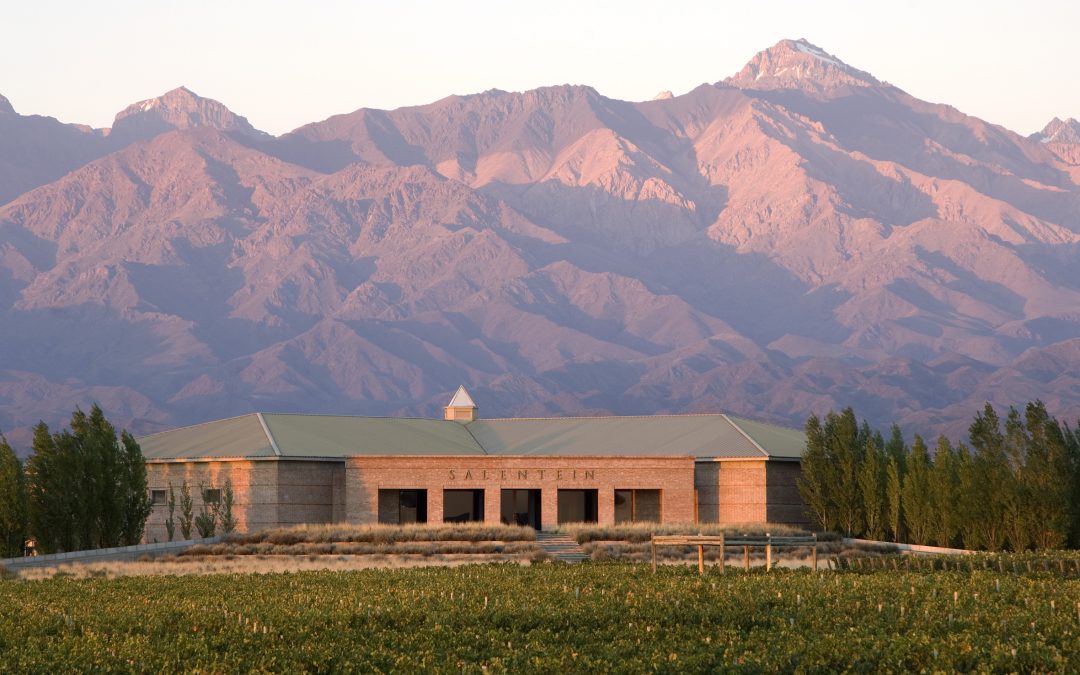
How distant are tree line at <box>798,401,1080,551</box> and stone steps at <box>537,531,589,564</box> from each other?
12311 mm

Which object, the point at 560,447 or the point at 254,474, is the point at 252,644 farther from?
the point at 560,447

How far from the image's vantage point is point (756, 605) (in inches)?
1237

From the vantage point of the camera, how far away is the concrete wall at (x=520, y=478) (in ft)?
233

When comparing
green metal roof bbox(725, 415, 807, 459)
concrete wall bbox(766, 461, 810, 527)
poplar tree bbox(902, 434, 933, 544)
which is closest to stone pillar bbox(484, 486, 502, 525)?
concrete wall bbox(766, 461, 810, 527)

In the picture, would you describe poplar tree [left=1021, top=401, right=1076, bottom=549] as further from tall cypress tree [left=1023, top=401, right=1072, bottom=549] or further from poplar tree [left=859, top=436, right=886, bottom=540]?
poplar tree [left=859, top=436, right=886, bottom=540]

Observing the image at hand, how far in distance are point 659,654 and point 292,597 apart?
1153cm

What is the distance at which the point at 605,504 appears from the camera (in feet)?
234

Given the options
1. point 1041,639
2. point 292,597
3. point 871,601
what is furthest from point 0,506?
point 1041,639

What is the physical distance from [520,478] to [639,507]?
6.55 metres

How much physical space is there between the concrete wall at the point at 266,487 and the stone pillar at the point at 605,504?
12.4 meters

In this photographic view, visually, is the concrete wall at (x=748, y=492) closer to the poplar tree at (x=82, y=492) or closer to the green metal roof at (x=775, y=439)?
the green metal roof at (x=775, y=439)

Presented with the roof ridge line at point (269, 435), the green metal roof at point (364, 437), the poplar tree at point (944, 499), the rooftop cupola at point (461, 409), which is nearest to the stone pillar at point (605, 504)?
the green metal roof at point (364, 437)

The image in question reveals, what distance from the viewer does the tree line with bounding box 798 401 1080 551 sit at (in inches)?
2197

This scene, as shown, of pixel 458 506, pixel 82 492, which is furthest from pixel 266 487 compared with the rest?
pixel 458 506
